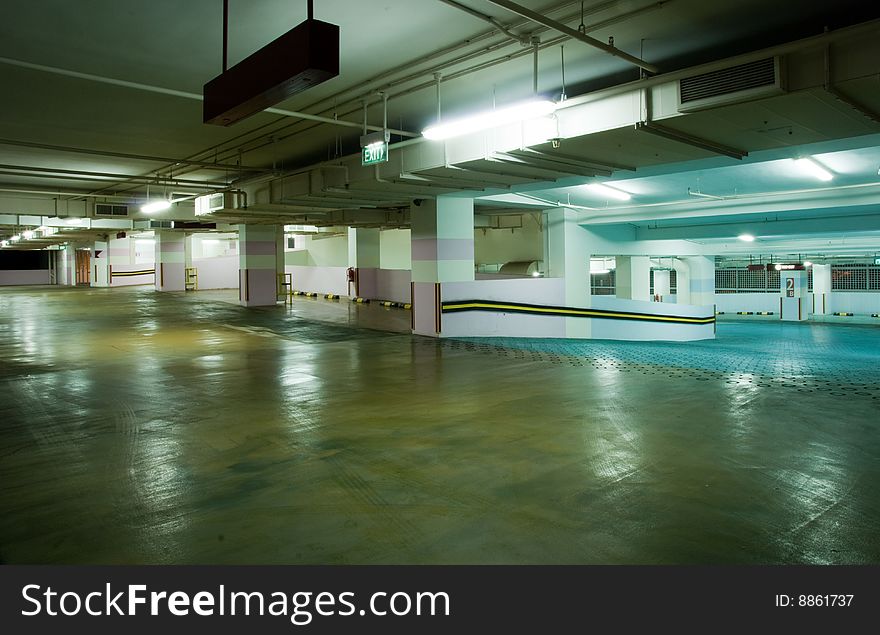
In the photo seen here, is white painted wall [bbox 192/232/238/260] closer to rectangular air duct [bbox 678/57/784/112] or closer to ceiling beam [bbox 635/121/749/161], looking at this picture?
ceiling beam [bbox 635/121/749/161]

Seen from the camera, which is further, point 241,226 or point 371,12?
point 241,226

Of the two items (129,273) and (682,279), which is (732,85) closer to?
(682,279)

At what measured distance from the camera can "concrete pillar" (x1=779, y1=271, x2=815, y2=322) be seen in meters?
35.9

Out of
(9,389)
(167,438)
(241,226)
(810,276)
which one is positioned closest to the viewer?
(167,438)

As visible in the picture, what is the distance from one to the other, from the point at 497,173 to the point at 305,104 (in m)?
3.40

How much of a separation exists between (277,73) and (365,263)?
2302cm

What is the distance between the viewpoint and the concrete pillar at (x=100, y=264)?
4200cm

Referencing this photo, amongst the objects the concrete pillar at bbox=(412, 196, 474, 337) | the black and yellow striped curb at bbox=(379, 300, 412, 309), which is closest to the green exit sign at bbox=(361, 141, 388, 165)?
the concrete pillar at bbox=(412, 196, 474, 337)

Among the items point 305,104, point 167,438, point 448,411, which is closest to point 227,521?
point 167,438

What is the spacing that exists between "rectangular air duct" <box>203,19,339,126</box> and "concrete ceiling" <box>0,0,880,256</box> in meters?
1.78

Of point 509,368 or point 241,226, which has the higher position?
point 241,226

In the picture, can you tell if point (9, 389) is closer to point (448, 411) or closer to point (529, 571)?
point (448, 411)

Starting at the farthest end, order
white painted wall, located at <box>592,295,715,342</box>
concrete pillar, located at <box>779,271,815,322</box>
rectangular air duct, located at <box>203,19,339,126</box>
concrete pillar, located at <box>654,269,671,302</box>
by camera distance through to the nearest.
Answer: concrete pillar, located at <box>654,269,671,302</box> → concrete pillar, located at <box>779,271,815,322</box> → white painted wall, located at <box>592,295,715,342</box> → rectangular air duct, located at <box>203,19,339,126</box>

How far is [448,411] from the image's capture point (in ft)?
23.3
